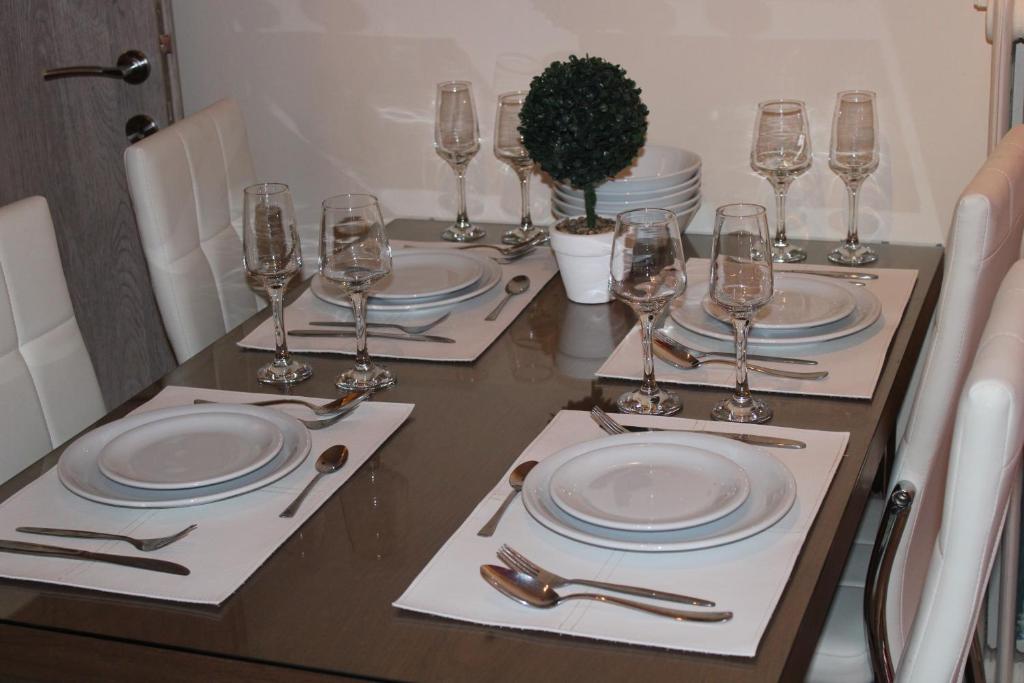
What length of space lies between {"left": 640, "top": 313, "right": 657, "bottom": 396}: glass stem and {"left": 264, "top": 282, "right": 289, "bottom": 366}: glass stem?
47 cm

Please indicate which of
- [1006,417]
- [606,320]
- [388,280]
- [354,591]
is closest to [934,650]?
[1006,417]

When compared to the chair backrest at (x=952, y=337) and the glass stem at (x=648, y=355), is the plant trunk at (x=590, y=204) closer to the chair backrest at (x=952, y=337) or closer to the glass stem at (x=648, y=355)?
the glass stem at (x=648, y=355)

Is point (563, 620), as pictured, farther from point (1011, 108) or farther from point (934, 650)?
point (1011, 108)

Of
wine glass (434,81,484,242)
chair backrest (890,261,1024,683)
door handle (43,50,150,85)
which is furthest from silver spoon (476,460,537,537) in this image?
door handle (43,50,150,85)

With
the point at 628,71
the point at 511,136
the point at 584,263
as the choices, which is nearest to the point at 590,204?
the point at 584,263

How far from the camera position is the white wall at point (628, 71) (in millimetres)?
2092

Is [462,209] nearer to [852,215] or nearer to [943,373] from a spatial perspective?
[852,215]

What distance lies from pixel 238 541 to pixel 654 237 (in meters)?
0.55

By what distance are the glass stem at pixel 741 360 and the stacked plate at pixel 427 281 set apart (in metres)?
0.51

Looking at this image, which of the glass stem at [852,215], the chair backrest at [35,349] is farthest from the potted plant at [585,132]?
the chair backrest at [35,349]

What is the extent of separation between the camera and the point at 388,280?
187cm

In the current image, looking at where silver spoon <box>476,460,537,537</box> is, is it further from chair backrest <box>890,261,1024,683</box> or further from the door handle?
the door handle

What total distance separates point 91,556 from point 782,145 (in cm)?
128

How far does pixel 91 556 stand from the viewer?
3.79 feet
